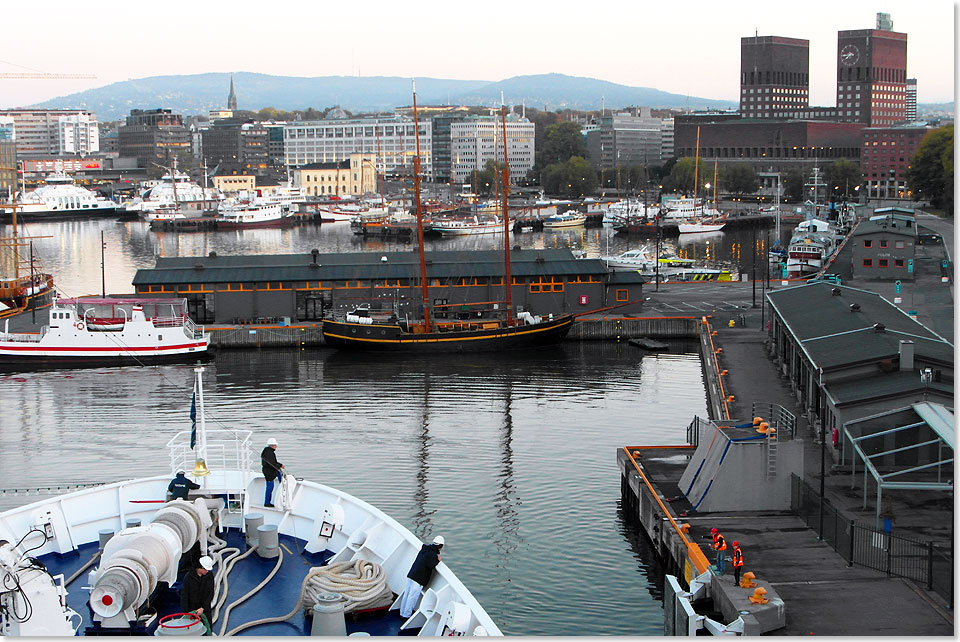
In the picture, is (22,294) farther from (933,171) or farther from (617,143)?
(617,143)

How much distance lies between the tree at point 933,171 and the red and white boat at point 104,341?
2400 inches

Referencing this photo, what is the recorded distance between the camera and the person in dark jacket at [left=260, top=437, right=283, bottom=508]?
13.2 meters

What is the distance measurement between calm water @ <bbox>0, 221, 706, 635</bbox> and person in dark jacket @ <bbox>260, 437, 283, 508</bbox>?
371cm

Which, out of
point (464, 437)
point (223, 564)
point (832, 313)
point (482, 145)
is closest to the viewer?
point (223, 564)

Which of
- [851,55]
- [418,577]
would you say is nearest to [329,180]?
[851,55]

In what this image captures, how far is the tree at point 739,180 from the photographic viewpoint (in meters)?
128

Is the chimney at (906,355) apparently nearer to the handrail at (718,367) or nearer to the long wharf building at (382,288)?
the handrail at (718,367)

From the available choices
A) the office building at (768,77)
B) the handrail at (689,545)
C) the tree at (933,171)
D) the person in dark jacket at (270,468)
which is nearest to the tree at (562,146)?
the office building at (768,77)

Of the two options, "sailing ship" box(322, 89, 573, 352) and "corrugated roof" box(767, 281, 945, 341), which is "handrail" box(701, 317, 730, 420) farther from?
"sailing ship" box(322, 89, 573, 352)

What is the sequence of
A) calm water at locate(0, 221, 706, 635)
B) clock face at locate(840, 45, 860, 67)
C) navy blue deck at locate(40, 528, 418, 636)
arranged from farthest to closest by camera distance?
1. clock face at locate(840, 45, 860, 67)
2. calm water at locate(0, 221, 706, 635)
3. navy blue deck at locate(40, 528, 418, 636)

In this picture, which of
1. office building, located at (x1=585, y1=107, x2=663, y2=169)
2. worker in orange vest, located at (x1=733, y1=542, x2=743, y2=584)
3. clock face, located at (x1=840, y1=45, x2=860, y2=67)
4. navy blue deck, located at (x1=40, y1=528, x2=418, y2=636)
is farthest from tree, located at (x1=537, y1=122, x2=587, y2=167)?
navy blue deck, located at (x1=40, y1=528, x2=418, y2=636)

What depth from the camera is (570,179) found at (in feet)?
493

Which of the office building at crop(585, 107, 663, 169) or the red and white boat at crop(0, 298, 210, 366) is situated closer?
the red and white boat at crop(0, 298, 210, 366)

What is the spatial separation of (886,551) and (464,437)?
1260cm
